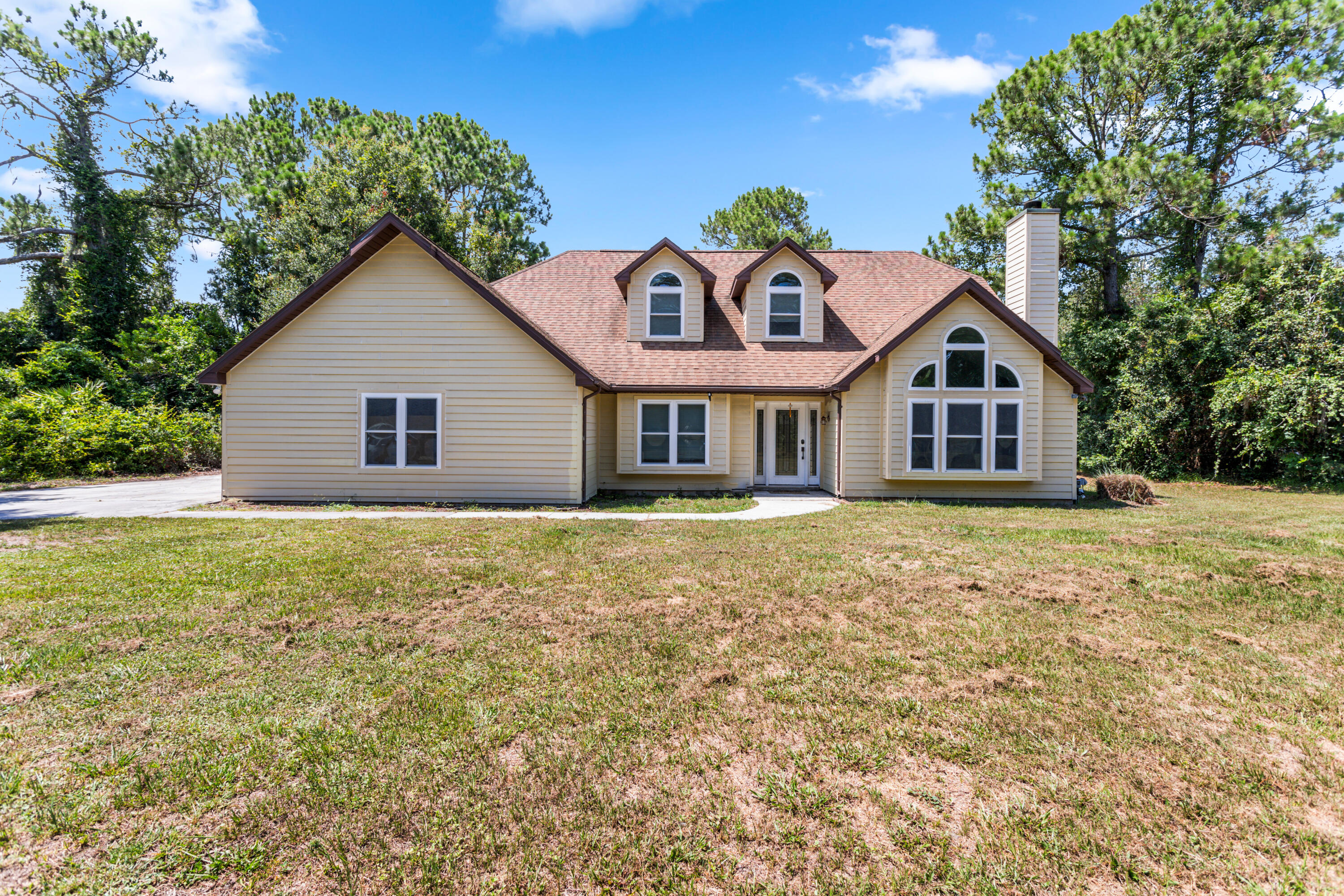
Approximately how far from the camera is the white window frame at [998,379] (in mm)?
12531

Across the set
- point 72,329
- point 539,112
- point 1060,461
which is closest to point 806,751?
point 1060,461

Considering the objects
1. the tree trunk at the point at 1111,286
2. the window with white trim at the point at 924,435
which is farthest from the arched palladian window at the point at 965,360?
the tree trunk at the point at 1111,286

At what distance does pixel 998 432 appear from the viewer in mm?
12703

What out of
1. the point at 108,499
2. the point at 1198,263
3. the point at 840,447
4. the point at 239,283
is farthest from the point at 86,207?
the point at 1198,263

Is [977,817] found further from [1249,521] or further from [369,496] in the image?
[369,496]

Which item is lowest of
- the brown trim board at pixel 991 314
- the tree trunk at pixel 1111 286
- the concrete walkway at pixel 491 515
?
the concrete walkway at pixel 491 515

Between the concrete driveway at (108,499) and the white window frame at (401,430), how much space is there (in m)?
3.42

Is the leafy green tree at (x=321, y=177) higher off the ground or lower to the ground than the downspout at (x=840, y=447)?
higher

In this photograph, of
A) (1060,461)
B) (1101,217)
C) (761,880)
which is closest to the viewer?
(761,880)

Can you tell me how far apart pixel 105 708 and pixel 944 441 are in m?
13.4

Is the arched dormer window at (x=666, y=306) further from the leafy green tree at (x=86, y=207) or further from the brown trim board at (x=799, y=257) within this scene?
the leafy green tree at (x=86, y=207)

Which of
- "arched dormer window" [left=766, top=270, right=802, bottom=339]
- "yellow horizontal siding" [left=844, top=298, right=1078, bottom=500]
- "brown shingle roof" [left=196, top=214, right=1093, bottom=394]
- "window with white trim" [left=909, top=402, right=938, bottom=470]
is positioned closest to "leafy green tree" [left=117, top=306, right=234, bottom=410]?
"brown shingle roof" [left=196, top=214, right=1093, bottom=394]

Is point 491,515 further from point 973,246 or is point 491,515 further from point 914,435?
point 973,246

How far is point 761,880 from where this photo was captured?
2.30m
